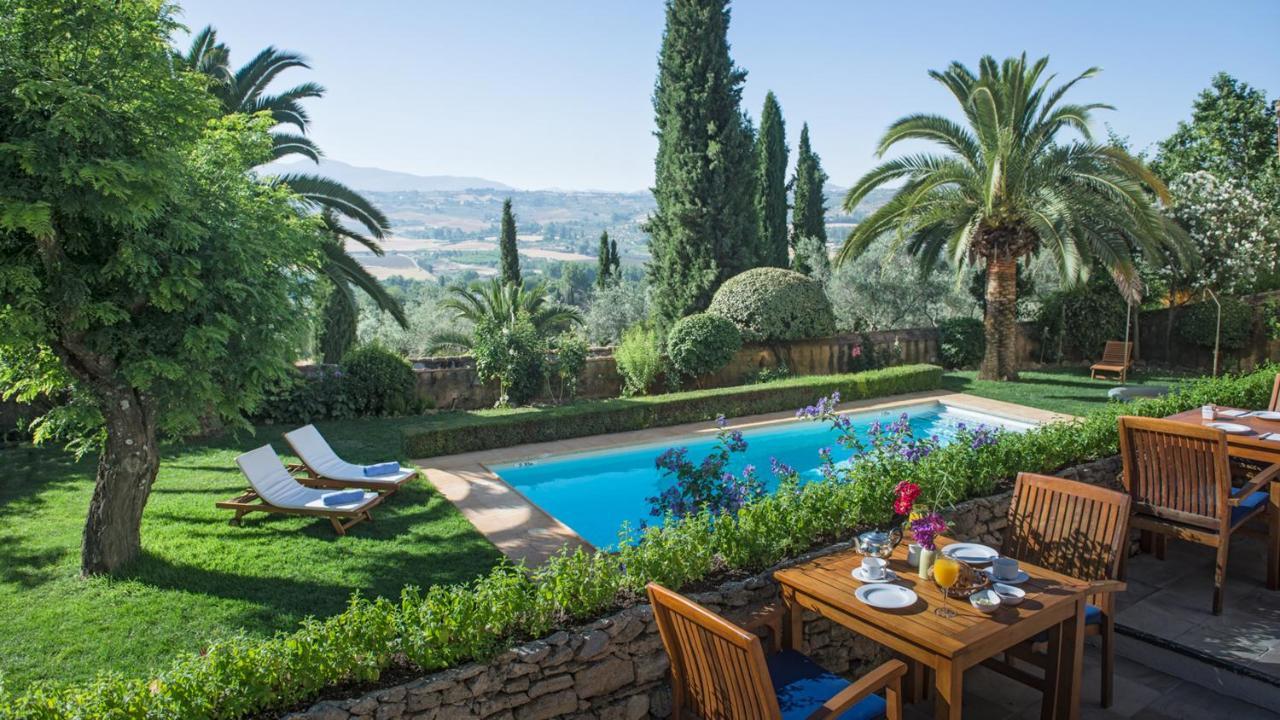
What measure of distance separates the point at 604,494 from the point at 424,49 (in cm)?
1361

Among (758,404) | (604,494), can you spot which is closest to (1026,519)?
(604,494)

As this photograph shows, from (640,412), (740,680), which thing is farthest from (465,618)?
(640,412)

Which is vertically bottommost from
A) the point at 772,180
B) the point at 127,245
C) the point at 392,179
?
the point at 127,245

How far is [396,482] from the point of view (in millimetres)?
7738

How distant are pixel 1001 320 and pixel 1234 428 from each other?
917 cm

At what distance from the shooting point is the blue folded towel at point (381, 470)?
7910 millimetres

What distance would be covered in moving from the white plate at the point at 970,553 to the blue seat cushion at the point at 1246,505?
2.42 metres

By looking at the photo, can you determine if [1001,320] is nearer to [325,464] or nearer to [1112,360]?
[1112,360]

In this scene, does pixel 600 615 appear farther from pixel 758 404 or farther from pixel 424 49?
pixel 424 49

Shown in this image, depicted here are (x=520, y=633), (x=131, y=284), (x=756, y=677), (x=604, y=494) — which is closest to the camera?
(x=756, y=677)

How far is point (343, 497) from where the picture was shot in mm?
7047

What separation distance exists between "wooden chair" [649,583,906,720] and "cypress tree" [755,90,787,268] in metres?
Result: 21.4

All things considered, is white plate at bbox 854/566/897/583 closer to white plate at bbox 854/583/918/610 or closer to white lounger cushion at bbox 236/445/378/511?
white plate at bbox 854/583/918/610

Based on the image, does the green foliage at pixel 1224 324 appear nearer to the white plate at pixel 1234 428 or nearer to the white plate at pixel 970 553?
the white plate at pixel 1234 428
